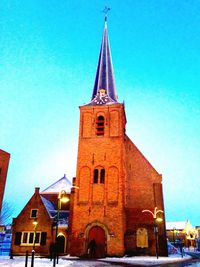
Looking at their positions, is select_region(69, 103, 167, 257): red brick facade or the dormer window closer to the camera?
select_region(69, 103, 167, 257): red brick facade

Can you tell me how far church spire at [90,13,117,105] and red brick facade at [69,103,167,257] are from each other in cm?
261

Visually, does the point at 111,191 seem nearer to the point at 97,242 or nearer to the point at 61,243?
the point at 97,242

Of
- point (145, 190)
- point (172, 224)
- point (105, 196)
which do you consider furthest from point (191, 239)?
point (105, 196)

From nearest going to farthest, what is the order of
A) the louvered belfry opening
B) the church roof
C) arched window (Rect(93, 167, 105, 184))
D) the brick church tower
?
the brick church tower, arched window (Rect(93, 167, 105, 184)), the louvered belfry opening, the church roof

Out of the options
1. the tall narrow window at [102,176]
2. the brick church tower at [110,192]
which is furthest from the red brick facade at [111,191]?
the tall narrow window at [102,176]

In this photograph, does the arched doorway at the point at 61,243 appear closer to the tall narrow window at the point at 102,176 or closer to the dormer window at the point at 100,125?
the tall narrow window at the point at 102,176

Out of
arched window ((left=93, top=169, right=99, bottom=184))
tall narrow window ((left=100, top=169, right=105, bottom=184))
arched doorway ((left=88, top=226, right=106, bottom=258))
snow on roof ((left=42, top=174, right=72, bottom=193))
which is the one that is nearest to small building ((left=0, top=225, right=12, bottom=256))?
snow on roof ((left=42, top=174, right=72, bottom=193))

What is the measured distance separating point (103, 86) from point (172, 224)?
49.7 metres

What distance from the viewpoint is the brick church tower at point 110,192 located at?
82.0 ft

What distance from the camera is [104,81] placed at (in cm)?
3562

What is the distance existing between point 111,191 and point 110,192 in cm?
14

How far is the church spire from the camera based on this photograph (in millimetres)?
33088

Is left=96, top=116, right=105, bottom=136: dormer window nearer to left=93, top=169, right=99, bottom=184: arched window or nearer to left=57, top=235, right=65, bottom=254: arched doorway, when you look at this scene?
left=93, top=169, right=99, bottom=184: arched window

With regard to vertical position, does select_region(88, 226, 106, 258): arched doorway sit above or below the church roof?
below
